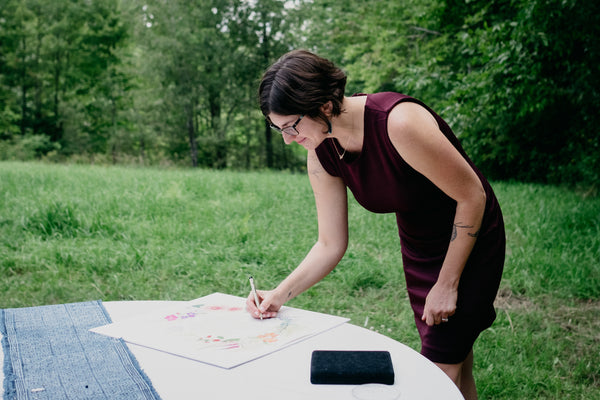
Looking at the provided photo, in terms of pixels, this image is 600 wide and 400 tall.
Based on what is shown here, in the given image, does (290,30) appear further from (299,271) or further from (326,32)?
(299,271)

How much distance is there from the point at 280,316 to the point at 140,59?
28.1m

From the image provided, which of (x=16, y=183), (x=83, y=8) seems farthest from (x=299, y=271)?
(x=83, y=8)

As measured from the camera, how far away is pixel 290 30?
88.2 feet

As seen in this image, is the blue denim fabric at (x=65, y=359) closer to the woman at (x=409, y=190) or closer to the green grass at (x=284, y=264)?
the woman at (x=409, y=190)

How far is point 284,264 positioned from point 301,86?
3627mm

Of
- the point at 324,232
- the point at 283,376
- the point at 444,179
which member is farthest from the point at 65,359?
the point at 444,179

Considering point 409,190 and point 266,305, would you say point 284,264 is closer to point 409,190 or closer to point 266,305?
point 266,305

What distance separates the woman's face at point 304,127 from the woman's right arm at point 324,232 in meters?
0.18

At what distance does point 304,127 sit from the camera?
5.52ft

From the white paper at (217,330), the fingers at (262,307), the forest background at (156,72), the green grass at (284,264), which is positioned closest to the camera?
the white paper at (217,330)

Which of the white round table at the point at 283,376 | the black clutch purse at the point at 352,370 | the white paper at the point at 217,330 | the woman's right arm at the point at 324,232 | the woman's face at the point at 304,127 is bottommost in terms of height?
the white paper at the point at 217,330

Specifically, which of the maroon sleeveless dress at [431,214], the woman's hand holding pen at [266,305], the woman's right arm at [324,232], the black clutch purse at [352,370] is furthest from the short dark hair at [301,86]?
the black clutch purse at [352,370]

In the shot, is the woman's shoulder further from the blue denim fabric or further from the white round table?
the blue denim fabric

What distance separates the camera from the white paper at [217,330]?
1.42m
